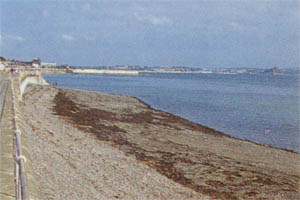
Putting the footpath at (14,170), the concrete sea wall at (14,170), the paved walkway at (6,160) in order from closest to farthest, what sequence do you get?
the footpath at (14,170) → the concrete sea wall at (14,170) → the paved walkway at (6,160)

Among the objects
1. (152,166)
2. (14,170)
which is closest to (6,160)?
(14,170)

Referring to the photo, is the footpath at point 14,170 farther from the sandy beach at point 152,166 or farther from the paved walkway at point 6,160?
the sandy beach at point 152,166

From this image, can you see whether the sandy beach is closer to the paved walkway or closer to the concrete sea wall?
the concrete sea wall

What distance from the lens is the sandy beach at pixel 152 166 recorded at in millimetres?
9453

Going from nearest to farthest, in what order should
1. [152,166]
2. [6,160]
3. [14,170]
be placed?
[14,170] → [6,160] → [152,166]

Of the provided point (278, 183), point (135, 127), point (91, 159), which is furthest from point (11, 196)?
point (135, 127)

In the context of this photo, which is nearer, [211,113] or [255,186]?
[255,186]

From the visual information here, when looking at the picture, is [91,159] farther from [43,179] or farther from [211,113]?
[211,113]

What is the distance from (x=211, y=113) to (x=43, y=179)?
31.4 meters

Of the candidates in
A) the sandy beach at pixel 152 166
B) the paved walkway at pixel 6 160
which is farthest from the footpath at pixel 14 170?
the sandy beach at pixel 152 166

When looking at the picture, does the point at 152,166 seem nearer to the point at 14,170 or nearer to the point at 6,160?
the point at 6,160

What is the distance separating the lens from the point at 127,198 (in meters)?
9.02

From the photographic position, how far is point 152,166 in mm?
13227

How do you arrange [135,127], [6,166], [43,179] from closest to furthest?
[6,166]
[43,179]
[135,127]
